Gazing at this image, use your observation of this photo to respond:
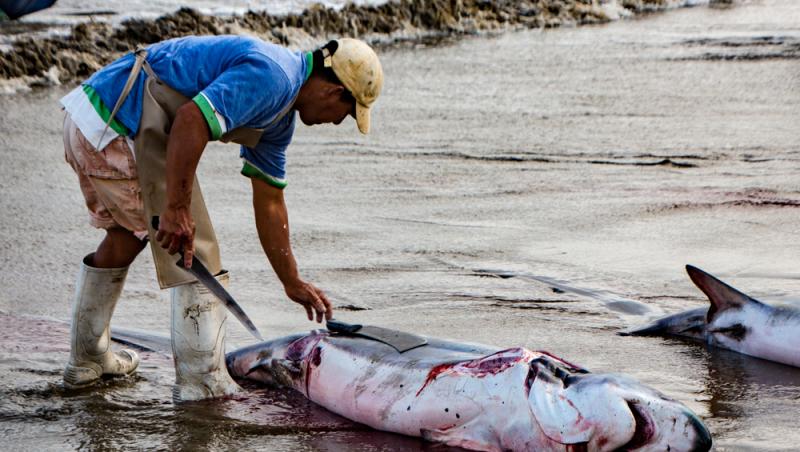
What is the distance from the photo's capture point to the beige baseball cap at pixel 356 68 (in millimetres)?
4496

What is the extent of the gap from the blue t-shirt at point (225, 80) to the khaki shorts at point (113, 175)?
123 millimetres

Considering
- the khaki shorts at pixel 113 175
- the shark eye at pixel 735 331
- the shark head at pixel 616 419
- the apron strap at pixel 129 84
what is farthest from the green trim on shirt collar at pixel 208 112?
the shark eye at pixel 735 331

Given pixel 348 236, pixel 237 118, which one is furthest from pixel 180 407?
pixel 348 236

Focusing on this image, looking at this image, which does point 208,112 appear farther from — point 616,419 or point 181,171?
point 616,419

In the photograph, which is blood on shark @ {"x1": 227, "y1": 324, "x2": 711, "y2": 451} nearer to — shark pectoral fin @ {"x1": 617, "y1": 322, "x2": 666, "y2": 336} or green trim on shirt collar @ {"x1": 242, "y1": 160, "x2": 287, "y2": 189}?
green trim on shirt collar @ {"x1": 242, "y1": 160, "x2": 287, "y2": 189}

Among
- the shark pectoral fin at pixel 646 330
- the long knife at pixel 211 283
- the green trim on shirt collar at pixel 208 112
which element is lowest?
the shark pectoral fin at pixel 646 330

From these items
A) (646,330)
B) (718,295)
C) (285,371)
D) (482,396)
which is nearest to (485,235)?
(646,330)

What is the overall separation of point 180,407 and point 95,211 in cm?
86

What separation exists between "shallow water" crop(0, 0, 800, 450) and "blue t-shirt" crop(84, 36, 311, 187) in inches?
47.2

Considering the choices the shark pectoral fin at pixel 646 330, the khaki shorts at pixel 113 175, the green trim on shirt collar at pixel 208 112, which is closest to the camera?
the green trim on shirt collar at pixel 208 112

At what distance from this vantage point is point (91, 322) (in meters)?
5.02

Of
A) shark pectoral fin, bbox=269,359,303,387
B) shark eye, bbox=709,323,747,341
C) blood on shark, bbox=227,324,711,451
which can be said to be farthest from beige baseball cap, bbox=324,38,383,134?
shark eye, bbox=709,323,747,341

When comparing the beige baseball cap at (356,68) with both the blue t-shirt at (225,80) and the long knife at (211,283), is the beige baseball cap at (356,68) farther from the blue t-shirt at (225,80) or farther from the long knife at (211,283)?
the long knife at (211,283)

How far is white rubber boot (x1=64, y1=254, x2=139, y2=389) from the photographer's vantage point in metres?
4.96
